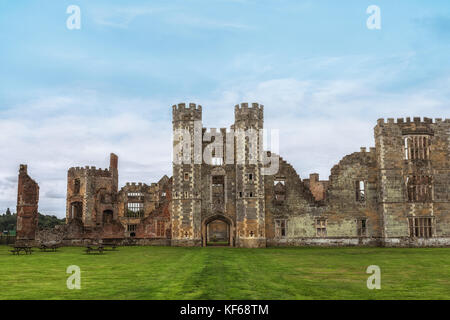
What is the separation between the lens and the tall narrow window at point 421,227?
38.1m

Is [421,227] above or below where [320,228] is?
above

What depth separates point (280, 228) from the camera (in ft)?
134

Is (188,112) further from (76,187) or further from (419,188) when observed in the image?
(76,187)

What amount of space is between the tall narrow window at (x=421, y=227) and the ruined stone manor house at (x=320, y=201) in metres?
0.08

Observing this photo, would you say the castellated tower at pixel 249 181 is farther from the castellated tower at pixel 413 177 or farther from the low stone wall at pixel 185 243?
the castellated tower at pixel 413 177

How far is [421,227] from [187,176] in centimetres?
2263

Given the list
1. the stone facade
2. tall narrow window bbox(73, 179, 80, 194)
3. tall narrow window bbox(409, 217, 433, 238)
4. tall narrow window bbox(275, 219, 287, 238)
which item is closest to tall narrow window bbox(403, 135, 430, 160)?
tall narrow window bbox(409, 217, 433, 238)

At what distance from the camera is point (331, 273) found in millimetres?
16578

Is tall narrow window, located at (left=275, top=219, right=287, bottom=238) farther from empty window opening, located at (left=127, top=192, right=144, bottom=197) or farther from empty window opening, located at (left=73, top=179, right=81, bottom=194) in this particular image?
empty window opening, located at (left=73, top=179, right=81, bottom=194)

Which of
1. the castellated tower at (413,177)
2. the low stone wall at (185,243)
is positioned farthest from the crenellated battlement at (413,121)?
the low stone wall at (185,243)

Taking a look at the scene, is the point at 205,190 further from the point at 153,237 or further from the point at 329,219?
the point at 329,219

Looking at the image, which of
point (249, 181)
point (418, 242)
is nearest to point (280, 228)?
point (249, 181)
